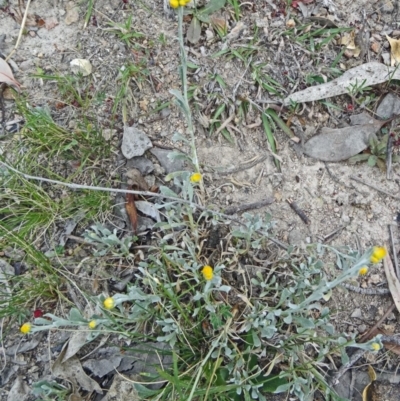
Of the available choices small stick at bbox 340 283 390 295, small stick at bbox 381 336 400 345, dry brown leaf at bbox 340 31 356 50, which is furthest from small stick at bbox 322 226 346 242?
dry brown leaf at bbox 340 31 356 50

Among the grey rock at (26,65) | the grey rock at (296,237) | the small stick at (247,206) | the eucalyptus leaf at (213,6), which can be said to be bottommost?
the grey rock at (296,237)

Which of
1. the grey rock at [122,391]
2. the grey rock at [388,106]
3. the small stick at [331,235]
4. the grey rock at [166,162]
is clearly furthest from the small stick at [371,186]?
the grey rock at [122,391]

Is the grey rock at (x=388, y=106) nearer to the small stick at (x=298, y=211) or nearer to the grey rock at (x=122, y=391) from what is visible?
the small stick at (x=298, y=211)

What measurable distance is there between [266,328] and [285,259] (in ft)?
1.14

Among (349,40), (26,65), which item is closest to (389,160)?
(349,40)

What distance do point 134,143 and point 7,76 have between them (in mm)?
864

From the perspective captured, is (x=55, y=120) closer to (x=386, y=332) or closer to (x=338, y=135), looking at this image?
(x=338, y=135)

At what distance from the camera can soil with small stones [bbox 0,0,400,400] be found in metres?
2.54

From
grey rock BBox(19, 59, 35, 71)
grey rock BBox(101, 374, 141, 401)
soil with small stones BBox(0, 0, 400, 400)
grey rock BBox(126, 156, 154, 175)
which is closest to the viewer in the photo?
grey rock BBox(101, 374, 141, 401)

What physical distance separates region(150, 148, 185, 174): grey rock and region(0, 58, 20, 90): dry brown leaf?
0.91 m

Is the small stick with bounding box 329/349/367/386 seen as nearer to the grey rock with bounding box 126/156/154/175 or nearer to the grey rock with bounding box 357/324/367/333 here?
the grey rock with bounding box 357/324/367/333

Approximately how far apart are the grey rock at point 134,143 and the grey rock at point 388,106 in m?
→ 1.26

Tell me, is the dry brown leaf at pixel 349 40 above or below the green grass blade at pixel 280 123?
above

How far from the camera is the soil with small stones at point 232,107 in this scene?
2539mm
